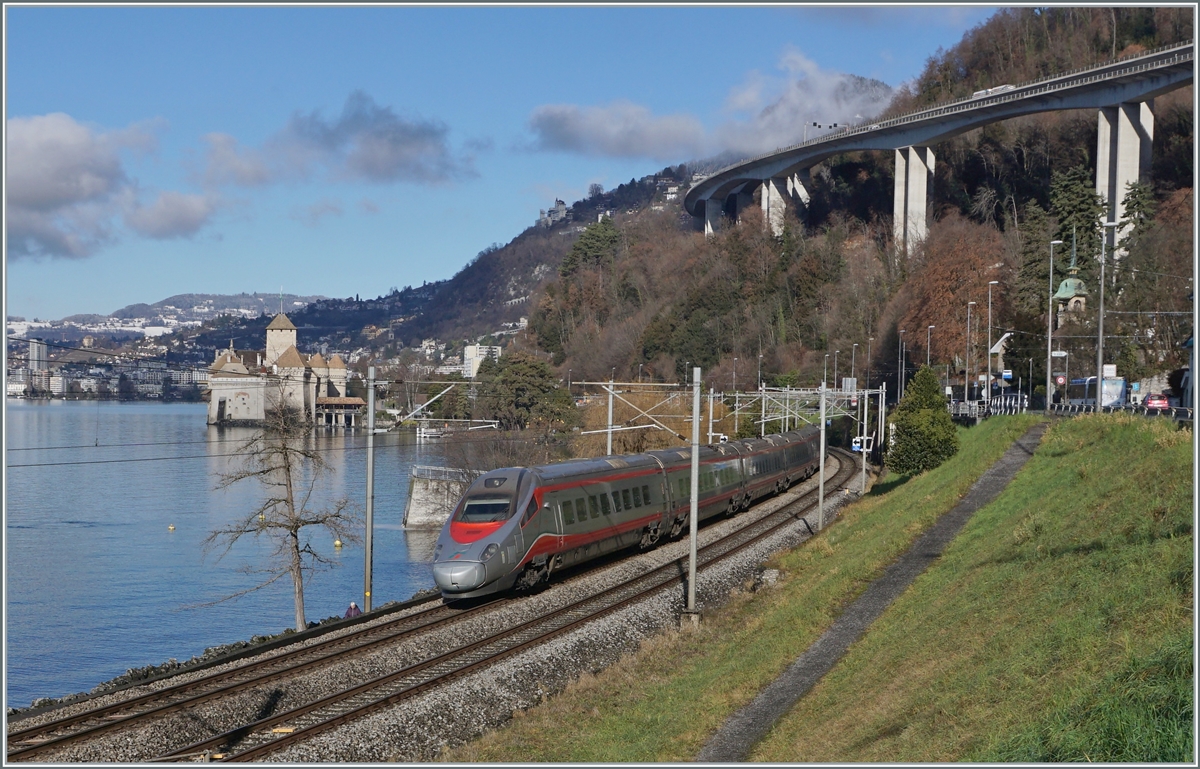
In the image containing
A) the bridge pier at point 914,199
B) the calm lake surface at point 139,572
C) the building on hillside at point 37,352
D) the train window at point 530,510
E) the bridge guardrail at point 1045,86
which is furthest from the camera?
the bridge pier at point 914,199

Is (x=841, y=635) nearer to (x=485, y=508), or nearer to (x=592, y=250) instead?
(x=485, y=508)

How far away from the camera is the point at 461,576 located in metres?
23.6

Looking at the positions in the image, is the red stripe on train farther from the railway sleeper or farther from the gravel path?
the railway sleeper

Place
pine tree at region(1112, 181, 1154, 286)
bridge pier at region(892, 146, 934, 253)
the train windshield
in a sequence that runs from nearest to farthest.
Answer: the train windshield → pine tree at region(1112, 181, 1154, 286) → bridge pier at region(892, 146, 934, 253)

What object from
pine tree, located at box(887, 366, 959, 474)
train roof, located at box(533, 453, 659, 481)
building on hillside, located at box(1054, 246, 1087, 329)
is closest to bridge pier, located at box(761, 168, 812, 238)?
building on hillside, located at box(1054, 246, 1087, 329)

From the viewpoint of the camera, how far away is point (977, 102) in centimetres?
9038

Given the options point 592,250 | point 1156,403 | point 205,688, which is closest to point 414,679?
point 205,688

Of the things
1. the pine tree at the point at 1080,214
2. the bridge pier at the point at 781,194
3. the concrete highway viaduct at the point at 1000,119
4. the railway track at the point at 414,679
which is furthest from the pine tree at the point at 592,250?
the railway track at the point at 414,679

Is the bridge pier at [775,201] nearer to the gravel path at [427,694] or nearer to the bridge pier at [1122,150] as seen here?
the bridge pier at [1122,150]

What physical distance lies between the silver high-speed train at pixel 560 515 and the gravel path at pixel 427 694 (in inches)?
35.4

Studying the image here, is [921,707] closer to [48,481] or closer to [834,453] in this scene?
[834,453]

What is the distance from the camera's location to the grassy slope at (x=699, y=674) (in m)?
15.8

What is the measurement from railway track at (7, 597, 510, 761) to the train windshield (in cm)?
234

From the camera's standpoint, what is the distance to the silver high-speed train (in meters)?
24.1
